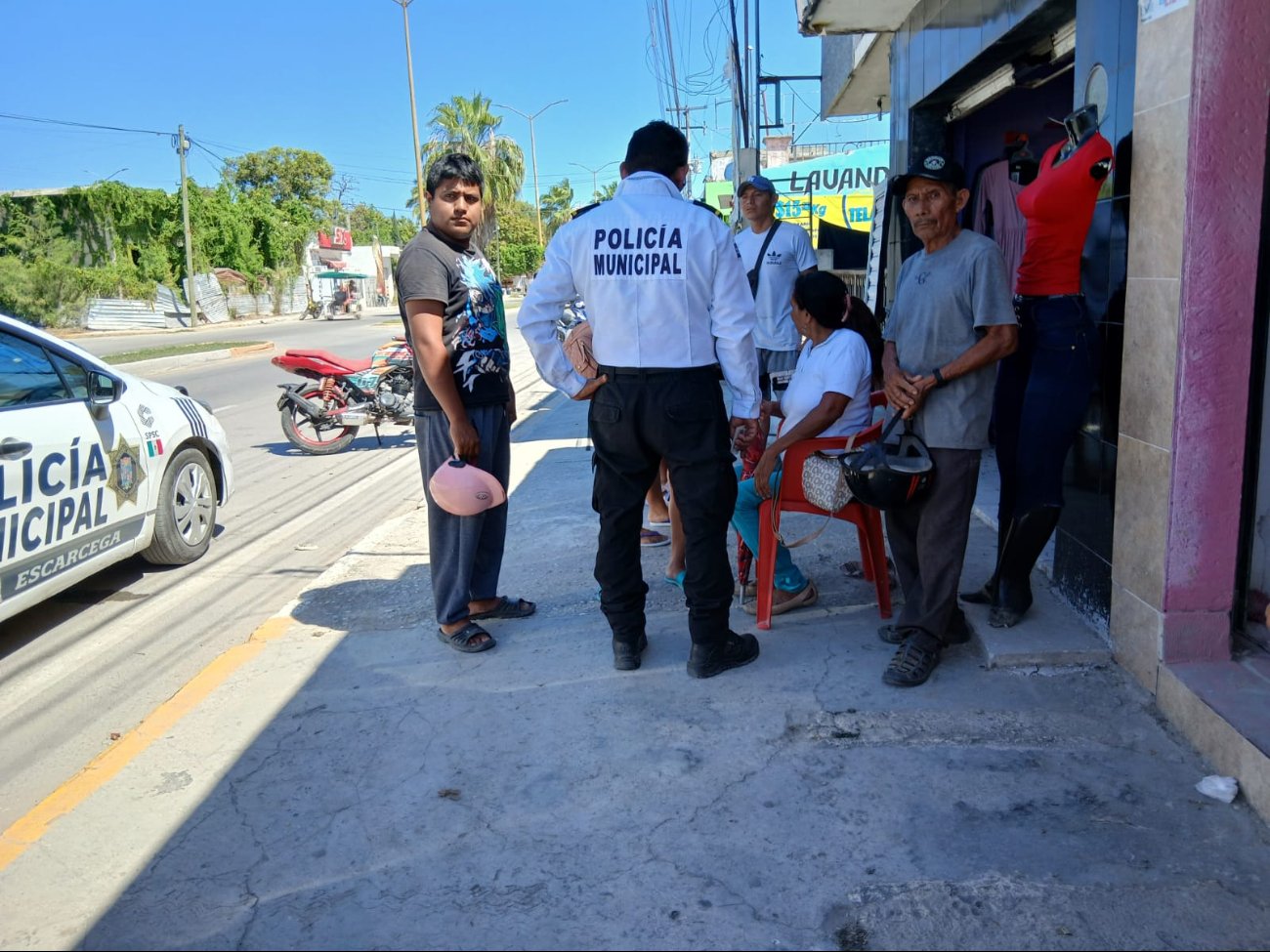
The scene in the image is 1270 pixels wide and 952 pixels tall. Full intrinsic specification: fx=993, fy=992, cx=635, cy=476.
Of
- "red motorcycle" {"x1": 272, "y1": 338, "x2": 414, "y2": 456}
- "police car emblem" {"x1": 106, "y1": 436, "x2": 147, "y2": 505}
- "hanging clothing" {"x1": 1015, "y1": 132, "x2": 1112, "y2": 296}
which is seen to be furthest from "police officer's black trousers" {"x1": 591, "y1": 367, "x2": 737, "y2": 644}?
"red motorcycle" {"x1": 272, "y1": 338, "x2": 414, "y2": 456}

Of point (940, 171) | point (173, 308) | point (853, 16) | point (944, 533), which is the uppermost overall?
point (853, 16)

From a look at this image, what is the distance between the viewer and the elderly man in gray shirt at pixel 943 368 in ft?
11.2

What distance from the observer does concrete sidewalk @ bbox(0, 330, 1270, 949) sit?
2350mm

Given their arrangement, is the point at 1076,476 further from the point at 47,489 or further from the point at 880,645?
the point at 47,489

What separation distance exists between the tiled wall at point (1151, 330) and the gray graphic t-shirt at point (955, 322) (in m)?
0.42

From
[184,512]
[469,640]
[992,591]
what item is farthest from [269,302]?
[992,591]

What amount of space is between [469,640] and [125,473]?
2.30 metres

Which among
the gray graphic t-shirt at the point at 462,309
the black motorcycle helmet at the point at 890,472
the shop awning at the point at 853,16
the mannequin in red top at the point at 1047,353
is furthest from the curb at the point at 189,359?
the mannequin in red top at the point at 1047,353

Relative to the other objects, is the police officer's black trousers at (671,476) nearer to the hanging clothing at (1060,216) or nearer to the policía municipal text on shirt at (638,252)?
the policía municipal text on shirt at (638,252)

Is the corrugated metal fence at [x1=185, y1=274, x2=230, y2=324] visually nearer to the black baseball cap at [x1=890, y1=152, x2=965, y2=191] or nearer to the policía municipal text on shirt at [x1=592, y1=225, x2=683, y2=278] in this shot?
the policía municipal text on shirt at [x1=592, y1=225, x2=683, y2=278]

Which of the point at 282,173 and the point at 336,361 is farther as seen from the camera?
the point at 282,173

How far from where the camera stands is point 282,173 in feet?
190

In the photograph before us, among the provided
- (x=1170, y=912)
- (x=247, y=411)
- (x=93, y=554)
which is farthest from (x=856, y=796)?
(x=247, y=411)

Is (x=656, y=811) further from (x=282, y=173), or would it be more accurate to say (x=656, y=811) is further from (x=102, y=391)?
(x=282, y=173)
